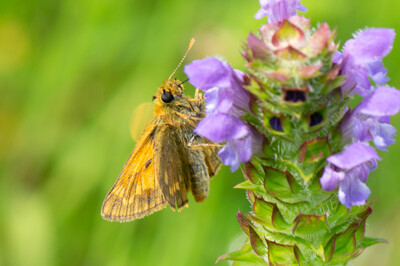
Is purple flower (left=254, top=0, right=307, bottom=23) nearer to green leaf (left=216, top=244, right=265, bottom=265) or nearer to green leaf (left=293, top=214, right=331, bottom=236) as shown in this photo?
green leaf (left=293, top=214, right=331, bottom=236)

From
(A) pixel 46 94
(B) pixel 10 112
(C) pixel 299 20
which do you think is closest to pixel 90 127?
(A) pixel 46 94

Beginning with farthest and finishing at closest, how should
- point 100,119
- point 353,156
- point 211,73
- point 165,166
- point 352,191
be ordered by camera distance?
point 100,119 → point 165,166 → point 211,73 → point 352,191 → point 353,156

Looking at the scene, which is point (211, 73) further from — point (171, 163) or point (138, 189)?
point (138, 189)

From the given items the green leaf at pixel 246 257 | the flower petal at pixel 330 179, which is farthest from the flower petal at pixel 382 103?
the green leaf at pixel 246 257

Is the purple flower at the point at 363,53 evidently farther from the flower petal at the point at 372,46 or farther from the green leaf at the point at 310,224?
the green leaf at the point at 310,224

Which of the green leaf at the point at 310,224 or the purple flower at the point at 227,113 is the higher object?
the purple flower at the point at 227,113

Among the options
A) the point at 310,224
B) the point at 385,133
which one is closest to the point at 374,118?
the point at 385,133

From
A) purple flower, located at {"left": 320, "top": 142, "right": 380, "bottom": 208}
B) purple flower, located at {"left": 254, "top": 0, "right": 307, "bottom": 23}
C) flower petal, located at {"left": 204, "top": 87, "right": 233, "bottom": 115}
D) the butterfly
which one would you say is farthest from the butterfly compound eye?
purple flower, located at {"left": 320, "top": 142, "right": 380, "bottom": 208}
